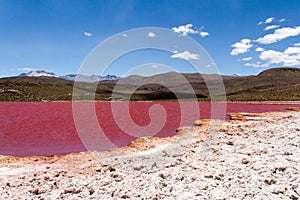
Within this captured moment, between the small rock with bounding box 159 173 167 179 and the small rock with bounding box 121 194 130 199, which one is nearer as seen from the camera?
the small rock with bounding box 121 194 130 199

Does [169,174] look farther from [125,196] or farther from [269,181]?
[269,181]

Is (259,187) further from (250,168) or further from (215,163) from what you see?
(215,163)

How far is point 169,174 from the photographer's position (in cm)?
1145

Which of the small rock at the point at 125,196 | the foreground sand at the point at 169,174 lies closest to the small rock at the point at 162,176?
the foreground sand at the point at 169,174

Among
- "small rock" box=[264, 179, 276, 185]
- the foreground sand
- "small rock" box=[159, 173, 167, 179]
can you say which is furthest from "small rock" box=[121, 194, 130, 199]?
"small rock" box=[264, 179, 276, 185]

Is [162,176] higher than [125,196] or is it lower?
higher

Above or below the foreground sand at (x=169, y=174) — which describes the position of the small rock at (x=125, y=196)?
below

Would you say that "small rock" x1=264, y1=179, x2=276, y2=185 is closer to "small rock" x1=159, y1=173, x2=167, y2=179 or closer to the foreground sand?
the foreground sand

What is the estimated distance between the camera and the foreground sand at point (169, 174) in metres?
9.62

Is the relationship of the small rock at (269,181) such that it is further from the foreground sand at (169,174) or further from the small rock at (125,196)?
the small rock at (125,196)

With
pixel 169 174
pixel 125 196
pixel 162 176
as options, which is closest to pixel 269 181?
pixel 169 174

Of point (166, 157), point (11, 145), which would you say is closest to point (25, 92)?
point (11, 145)

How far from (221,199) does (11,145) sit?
59.6 feet

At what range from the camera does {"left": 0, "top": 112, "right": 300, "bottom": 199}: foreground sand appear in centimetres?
962
